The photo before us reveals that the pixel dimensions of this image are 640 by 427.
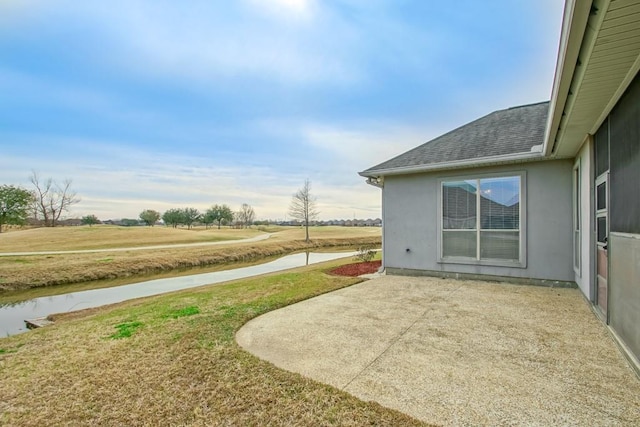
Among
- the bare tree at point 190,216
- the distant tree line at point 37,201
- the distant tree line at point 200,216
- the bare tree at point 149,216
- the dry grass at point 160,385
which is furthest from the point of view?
the bare tree at point 190,216

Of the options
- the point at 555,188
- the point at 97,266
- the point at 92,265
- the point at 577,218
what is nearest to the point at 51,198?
the point at 92,265

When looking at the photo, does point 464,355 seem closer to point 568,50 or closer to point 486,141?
point 568,50

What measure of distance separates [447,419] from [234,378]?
1726 millimetres

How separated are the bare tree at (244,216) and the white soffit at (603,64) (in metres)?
62.1

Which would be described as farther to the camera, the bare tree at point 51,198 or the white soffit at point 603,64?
the bare tree at point 51,198

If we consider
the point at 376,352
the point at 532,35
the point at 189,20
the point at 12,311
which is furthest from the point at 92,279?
the point at 532,35

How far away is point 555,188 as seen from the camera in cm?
630

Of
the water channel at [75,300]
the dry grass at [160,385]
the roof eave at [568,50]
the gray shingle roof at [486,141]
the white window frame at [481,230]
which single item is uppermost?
the gray shingle roof at [486,141]

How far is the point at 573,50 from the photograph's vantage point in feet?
8.13

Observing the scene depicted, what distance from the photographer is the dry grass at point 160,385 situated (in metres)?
2.19

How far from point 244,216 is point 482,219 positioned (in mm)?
60198

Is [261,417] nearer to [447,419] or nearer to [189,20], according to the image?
[447,419]

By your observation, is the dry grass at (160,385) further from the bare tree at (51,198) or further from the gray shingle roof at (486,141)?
the bare tree at (51,198)

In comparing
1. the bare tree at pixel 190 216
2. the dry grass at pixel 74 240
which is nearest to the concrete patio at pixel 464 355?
the dry grass at pixel 74 240
